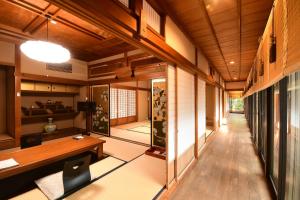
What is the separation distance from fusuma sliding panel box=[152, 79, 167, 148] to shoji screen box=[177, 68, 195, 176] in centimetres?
85

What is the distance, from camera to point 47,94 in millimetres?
5484

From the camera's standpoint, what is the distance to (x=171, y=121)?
2.36m

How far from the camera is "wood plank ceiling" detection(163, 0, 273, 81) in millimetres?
1899

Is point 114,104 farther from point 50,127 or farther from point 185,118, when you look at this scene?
point 185,118

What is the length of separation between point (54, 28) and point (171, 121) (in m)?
3.45

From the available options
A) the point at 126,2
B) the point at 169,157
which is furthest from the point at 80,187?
the point at 126,2

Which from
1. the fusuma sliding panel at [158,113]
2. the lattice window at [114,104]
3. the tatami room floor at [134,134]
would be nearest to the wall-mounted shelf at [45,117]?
the lattice window at [114,104]

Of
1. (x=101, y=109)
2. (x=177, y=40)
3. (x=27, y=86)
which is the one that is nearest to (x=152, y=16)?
(x=177, y=40)

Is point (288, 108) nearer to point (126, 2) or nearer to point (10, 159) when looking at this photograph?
point (126, 2)

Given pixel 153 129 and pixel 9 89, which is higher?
pixel 9 89

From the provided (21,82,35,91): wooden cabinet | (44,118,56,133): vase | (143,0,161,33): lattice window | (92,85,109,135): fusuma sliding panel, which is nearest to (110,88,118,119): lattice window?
(92,85,109,135): fusuma sliding panel

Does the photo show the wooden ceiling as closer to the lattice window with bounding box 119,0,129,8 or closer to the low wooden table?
the lattice window with bounding box 119,0,129,8

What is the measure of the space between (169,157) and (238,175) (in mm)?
1644

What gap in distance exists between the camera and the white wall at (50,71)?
4233 millimetres
